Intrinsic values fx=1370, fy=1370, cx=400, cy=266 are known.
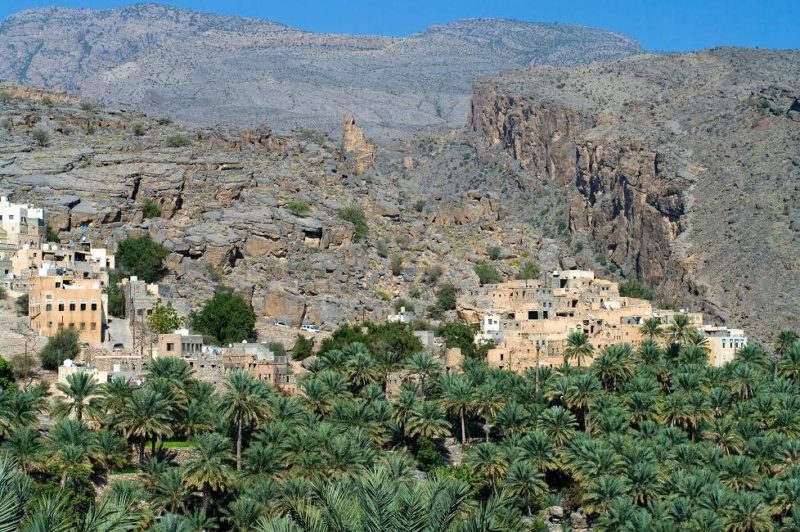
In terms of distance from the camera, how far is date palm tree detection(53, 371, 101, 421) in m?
50.5

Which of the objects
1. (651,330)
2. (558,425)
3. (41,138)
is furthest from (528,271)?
(558,425)

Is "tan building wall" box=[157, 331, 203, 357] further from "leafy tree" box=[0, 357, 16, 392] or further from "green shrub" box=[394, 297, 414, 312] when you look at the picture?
"green shrub" box=[394, 297, 414, 312]

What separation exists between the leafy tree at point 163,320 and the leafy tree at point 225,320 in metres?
1.48

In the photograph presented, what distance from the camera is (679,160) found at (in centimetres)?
13175

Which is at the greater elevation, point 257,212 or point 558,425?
point 257,212

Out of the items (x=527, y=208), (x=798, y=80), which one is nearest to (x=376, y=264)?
(x=527, y=208)

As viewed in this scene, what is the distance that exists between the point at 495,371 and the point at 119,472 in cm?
2057

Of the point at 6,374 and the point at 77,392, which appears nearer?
the point at 77,392

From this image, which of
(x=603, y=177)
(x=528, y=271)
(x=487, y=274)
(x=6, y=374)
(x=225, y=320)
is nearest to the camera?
(x=6, y=374)

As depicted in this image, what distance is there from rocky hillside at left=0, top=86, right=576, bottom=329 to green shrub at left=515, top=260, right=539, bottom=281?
78 cm

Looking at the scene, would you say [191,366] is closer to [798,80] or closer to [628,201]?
[628,201]

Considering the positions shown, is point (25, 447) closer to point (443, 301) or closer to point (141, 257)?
point (141, 257)

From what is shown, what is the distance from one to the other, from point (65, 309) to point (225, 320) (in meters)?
10.2

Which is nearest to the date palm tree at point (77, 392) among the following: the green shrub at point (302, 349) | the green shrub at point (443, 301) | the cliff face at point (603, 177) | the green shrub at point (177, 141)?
the green shrub at point (302, 349)
